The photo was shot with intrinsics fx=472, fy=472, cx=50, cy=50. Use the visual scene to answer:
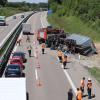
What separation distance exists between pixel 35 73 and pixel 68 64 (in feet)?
24.3

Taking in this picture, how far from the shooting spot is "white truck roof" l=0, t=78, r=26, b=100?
19.2 m

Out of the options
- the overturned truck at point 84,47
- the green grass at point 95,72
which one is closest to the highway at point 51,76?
the green grass at point 95,72

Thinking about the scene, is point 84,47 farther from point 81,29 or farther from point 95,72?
point 81,29

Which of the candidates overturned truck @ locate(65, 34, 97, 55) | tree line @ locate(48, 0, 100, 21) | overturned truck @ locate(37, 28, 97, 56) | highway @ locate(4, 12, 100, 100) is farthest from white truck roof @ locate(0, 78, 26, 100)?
tree line @ locate(48, 0, 100, 21)

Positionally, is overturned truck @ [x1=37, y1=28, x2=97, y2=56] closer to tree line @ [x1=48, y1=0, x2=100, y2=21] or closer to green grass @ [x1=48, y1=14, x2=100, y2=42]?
green grass @ [x1=48, y1=14, x2=100, y2=42]

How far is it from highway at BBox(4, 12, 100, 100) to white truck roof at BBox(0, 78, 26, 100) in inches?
432

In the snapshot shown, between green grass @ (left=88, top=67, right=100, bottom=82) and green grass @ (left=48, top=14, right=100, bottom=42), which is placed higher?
green grass @ (left=88, top=67, right=100, bottom=82)

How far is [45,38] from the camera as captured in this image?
65.6m

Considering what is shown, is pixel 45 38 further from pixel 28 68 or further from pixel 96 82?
pixel 96 82

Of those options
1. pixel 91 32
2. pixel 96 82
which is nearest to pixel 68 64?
pixel 96 82

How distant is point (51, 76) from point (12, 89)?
67.8ft

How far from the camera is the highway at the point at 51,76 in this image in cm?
3328

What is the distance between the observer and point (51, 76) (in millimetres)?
40406

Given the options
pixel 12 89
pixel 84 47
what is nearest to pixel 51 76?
pixel 84 47
